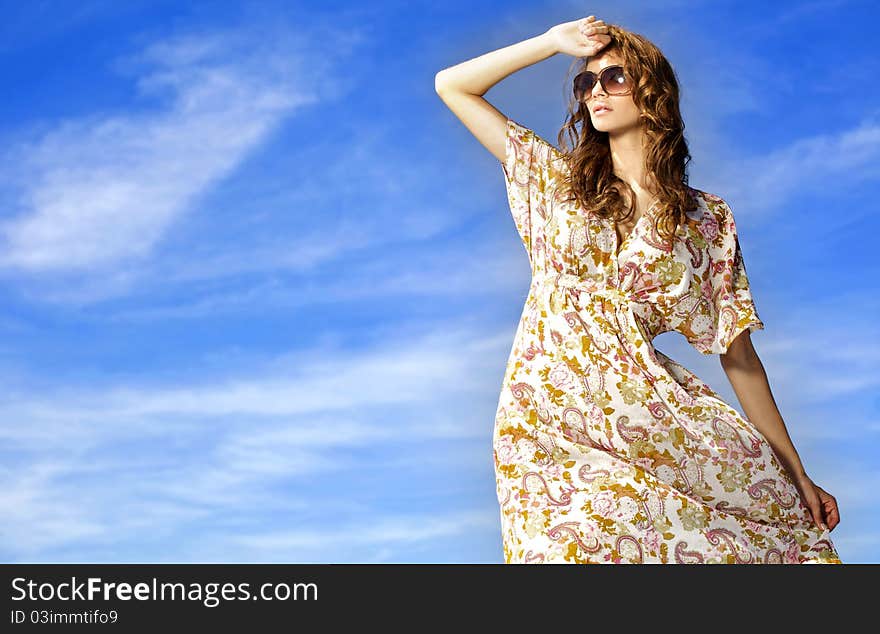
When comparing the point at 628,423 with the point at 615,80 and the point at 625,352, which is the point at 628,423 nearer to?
the point at 625,352

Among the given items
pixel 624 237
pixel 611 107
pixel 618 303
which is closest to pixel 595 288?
pixel 618 303

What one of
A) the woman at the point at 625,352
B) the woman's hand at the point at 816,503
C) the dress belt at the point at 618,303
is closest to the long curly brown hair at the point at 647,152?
the woman at the point at 625,352

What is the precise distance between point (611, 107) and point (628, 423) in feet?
4.42

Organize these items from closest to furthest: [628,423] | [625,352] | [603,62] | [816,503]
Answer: [628,423] < [625,352] < [816,503] < [603,62]

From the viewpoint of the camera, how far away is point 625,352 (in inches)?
164

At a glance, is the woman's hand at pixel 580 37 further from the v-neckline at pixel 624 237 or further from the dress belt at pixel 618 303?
the dress belt at pixel 618 303

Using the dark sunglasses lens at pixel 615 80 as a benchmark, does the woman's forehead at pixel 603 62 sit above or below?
above

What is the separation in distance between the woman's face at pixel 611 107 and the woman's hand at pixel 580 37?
74mm

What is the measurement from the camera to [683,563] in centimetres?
392

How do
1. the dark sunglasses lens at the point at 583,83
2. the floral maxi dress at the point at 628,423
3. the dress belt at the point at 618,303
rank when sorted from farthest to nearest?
the dark sunglasses lens at the point at 583,83 → the dress belt at the point at 618,303 → the floral maxi dress at the point at 628,423

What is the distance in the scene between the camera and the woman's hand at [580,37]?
4328 mm
